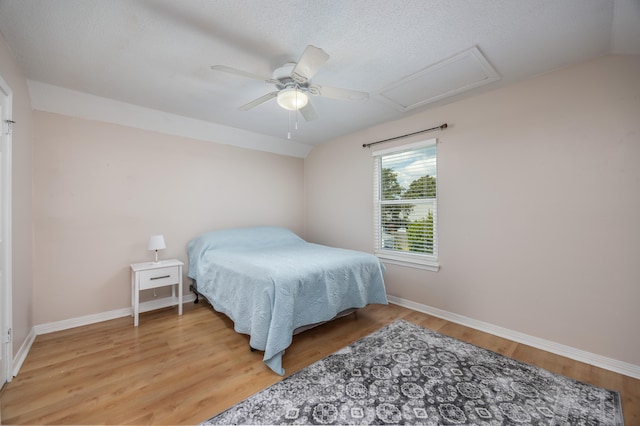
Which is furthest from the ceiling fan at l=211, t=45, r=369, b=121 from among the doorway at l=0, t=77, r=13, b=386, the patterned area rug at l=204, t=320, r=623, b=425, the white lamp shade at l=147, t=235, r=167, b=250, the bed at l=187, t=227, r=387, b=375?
the patterned area rug at l=204, t=320, r=623, b=425

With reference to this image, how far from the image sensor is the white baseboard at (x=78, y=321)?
80.6 inches

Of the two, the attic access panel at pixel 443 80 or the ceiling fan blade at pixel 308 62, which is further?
the attic access panel at pixel 443 80

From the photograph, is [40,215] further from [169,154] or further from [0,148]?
[169,154]

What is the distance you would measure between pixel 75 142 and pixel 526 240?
4582mm

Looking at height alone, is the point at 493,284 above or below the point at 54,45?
below

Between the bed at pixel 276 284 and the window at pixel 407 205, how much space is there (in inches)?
23.3

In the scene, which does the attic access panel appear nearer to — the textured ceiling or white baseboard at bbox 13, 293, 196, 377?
the textured ceiling

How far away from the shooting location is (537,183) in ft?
7.71

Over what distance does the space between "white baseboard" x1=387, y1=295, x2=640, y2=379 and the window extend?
0.51 m

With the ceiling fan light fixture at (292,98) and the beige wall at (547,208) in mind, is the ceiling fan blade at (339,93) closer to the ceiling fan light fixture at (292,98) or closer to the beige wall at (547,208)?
the ceiling fan light fixture at (292,98)

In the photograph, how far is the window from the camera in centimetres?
312

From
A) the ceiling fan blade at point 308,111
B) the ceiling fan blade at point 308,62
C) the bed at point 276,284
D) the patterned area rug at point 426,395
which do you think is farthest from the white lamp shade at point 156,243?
the ceiling fan blade at point 308,62

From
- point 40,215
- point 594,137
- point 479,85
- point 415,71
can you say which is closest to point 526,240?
point 594,137

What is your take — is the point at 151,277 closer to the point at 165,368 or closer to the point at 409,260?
the point at 165,368
